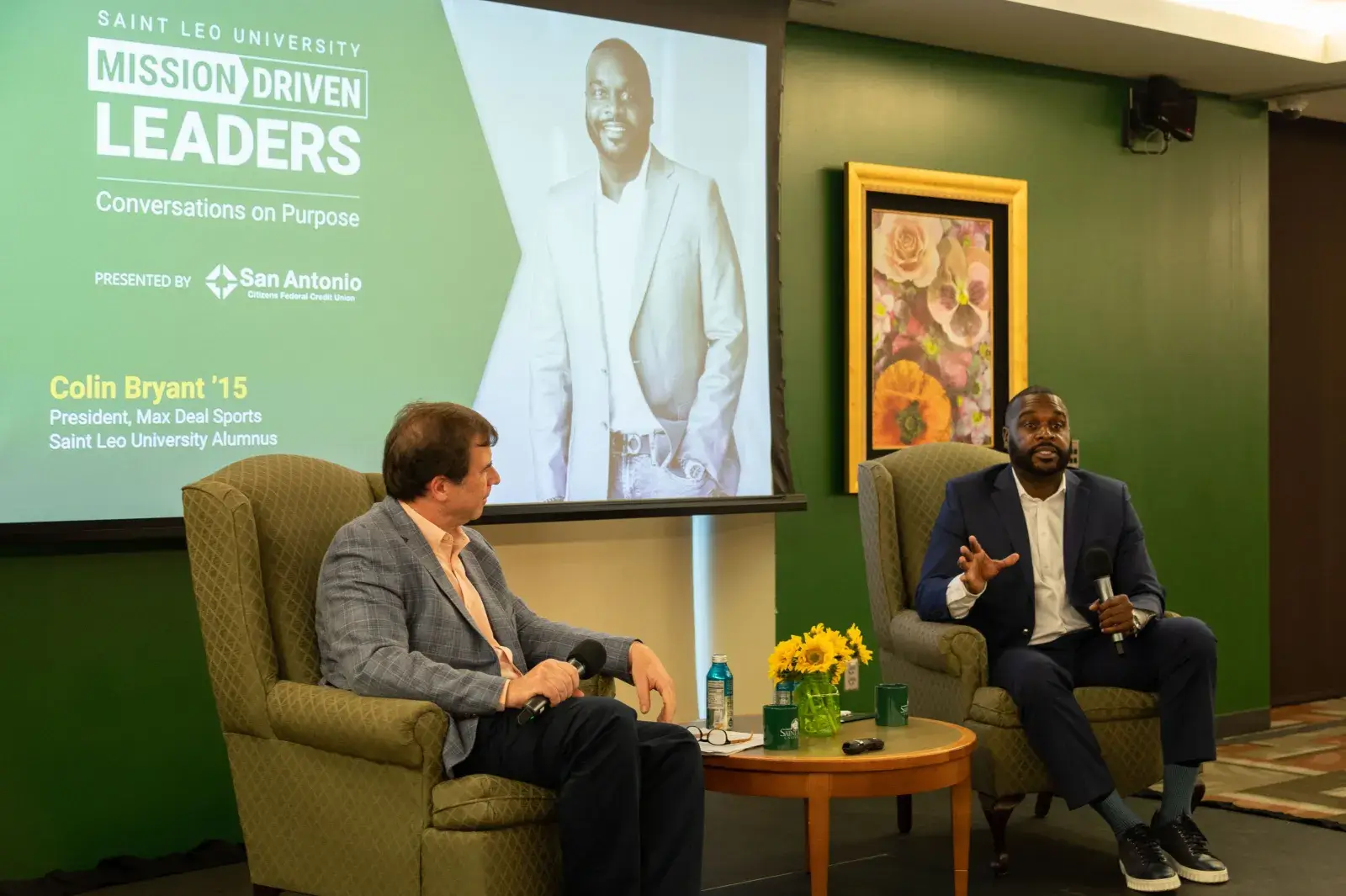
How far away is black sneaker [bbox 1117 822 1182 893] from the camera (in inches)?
146

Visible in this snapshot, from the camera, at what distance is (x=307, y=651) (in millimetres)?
3279

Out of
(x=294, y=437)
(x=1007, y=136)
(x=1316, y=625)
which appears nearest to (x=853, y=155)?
(x=1007, y=136)

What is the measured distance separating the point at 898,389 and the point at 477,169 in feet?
6.27

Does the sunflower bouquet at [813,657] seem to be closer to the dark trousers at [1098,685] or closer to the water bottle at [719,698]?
the water bottle at [719,698]

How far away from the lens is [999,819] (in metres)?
3.90

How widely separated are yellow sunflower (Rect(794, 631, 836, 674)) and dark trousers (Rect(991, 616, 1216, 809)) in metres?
0.59

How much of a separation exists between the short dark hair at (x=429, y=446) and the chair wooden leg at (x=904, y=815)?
190 centimetres

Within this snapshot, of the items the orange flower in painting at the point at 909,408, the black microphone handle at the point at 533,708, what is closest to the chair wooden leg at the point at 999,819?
the black microphone handle at the point at 533,708

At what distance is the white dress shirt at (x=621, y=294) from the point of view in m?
4.63

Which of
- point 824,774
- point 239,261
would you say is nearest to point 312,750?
point 824,774

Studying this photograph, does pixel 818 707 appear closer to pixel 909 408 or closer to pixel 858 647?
pixel 858 647

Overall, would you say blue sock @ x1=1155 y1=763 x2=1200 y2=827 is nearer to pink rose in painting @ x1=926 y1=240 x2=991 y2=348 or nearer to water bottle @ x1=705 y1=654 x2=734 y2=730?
water bottle @ x1=705 y1=654 x2=734 y2=730

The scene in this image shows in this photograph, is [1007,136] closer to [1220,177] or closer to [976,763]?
[1220,177]

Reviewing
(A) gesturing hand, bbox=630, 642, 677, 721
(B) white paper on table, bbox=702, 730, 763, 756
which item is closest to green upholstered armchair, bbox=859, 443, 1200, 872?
(B) white paper on table, bbox=702, 730, 763, 756
